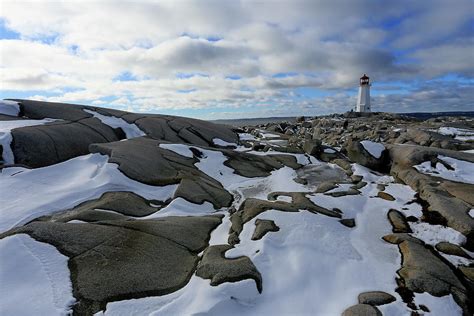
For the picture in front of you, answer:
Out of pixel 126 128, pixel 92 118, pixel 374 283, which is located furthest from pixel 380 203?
pixel 92 118

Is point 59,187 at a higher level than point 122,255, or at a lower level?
higher

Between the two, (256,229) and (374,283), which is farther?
(256,229)

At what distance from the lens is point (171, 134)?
28.8 metres

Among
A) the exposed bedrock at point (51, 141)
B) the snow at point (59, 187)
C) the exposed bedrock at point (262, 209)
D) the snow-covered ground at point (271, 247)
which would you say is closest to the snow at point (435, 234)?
the snow-covered ground at point (271, 247)

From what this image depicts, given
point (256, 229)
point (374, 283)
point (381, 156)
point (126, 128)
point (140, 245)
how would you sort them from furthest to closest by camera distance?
point (126, 128), point (381, 156), point (256, 229), point (140, 245), point (374, 283)

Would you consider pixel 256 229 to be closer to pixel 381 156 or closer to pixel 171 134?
pixel 381 156

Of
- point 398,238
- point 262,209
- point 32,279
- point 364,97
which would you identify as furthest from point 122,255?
point 364,97

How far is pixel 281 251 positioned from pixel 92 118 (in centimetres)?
2254

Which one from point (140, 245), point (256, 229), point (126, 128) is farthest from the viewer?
point (126, 128)

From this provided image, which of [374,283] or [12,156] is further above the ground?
[12,156]

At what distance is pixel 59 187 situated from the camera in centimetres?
1392

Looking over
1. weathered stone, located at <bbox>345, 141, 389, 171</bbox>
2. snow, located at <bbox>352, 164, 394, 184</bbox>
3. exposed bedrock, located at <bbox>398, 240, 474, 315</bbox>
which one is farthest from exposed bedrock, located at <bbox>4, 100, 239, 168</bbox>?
exposed bedrock, located at <bbox>398, 240, 474, 315</bbox>

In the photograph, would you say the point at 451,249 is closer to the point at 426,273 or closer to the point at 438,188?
the point at 426,273

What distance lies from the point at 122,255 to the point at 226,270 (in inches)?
124
